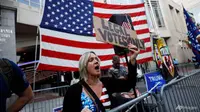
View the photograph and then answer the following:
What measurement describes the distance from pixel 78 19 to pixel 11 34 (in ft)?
10.5

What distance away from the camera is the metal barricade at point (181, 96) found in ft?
8.45

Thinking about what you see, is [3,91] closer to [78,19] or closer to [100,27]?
[100,27]

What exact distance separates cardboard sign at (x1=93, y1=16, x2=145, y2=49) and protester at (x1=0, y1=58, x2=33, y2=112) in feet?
3.57

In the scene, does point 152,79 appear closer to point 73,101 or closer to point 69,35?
point 69,35

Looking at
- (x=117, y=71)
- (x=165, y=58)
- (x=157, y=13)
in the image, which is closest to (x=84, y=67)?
(x=117, y=71)

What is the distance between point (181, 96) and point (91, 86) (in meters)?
2.07

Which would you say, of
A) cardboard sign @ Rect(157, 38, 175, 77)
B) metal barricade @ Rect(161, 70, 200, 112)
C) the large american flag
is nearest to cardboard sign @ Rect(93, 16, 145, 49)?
metal barricade @ Rect(161, 70, 200, 112)

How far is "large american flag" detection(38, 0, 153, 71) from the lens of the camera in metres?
3.58

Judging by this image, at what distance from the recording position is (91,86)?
193 cm

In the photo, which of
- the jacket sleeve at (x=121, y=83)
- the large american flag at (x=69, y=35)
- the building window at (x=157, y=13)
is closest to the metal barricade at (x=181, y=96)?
the jacket sleeve at (x=121, y=83)

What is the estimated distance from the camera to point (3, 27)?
5766 millimetres

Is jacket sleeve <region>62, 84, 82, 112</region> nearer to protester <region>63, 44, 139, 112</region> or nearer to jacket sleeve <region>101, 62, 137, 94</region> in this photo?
protester <region>63, 44, 139, 112</region>

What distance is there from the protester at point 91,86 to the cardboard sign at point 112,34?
0.70 feet

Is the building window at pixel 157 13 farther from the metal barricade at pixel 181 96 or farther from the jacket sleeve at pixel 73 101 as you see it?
the jacket sleeve at pixel 73 101
